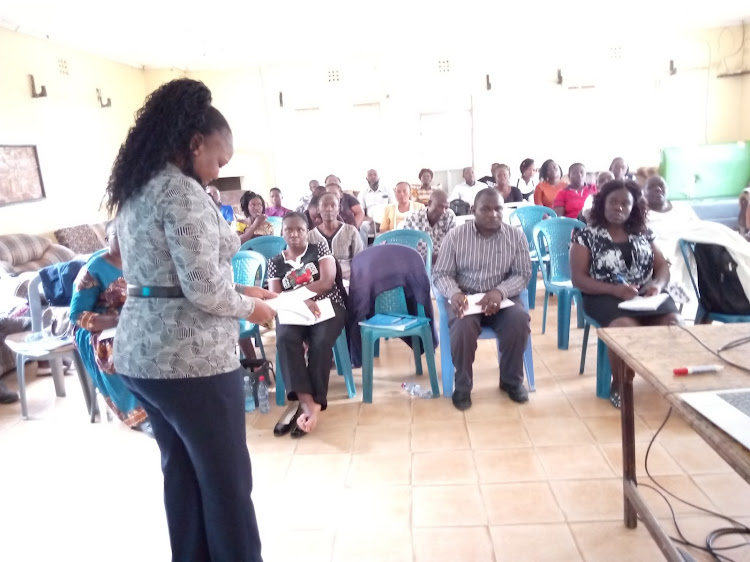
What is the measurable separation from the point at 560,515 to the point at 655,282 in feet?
4.94

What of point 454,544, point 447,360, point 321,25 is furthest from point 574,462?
point 321,25

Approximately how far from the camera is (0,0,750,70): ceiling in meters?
5.25

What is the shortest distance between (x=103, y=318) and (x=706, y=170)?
8274mm

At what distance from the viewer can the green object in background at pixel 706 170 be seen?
7.84m

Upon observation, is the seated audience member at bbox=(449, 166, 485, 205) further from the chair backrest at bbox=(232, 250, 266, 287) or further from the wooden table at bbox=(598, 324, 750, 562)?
the wooden table at bbox=(598, 324, 750, 562)

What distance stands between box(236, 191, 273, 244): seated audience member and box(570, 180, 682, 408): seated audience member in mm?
2790

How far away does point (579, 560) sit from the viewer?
174 centimetres

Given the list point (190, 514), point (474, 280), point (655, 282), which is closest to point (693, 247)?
point (655, 282)

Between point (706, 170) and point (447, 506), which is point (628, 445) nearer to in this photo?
point (447, 506)

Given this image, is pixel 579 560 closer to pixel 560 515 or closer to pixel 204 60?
pixel 560 515

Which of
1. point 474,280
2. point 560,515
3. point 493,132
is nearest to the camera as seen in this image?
point 560,515

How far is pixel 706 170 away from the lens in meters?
7.90

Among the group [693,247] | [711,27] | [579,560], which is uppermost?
[711,27]

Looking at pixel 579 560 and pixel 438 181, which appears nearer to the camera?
pixel 579 560
